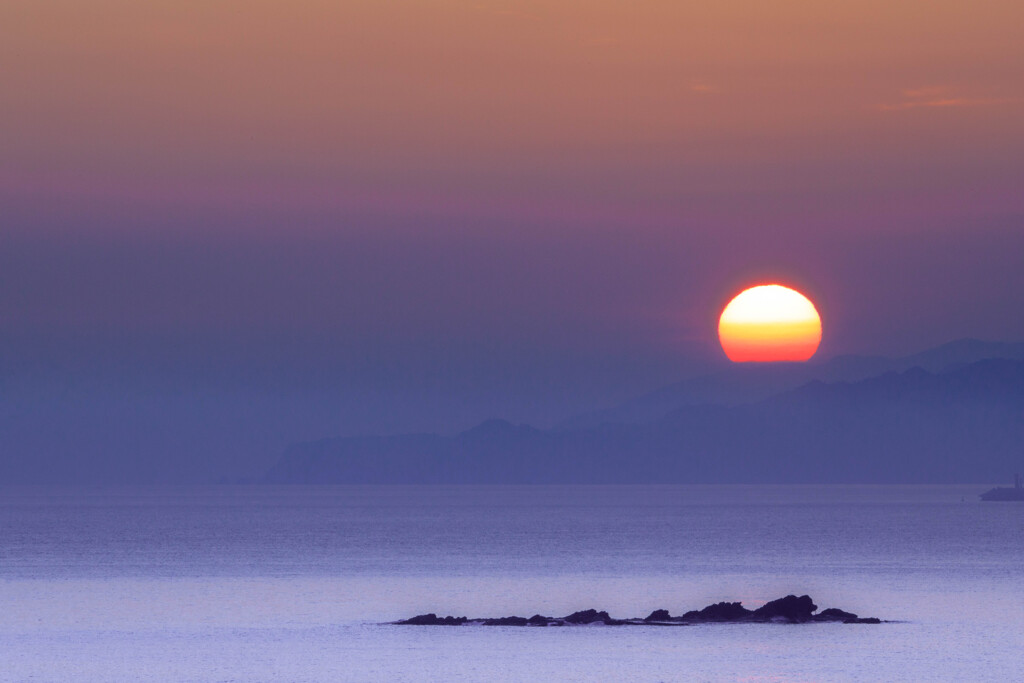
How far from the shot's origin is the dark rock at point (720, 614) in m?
75.0

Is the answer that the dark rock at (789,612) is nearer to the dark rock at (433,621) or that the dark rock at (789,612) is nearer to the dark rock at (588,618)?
the dark rock at (588,618)

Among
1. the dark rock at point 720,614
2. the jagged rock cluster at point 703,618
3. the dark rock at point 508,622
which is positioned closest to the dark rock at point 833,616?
the jagged rock cluster at point 703,618

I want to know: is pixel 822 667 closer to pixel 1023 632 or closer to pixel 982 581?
pixel 1023 632

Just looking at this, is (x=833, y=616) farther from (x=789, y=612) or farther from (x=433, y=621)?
(x=433, y=621)

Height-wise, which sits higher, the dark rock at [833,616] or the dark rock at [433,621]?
the dark rock at [833,616]

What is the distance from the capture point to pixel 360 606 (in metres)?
87.2

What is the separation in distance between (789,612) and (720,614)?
3.44 m

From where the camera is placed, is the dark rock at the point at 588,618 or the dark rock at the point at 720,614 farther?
the dark rock at the point at 720,614

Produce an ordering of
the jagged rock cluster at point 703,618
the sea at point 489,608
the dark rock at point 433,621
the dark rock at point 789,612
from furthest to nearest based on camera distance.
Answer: the dark rock at point 789,612 < the dark rock at point 433,621 < the jagged rock cluster at point 703,618 < the sea at point 489,608

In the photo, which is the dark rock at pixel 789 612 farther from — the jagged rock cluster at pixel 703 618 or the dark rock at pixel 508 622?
the dark rock at pixel 508 622

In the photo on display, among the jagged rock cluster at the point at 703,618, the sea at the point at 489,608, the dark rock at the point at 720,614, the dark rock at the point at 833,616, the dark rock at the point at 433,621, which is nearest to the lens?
the sea at the point at 489,608

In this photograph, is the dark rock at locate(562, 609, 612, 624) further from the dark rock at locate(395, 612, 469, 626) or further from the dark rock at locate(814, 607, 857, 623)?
the dark rock at locate(814, 607, 857, 623)

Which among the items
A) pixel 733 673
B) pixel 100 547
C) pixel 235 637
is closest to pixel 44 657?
pixel 235 637

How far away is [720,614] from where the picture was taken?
75.7 metres
